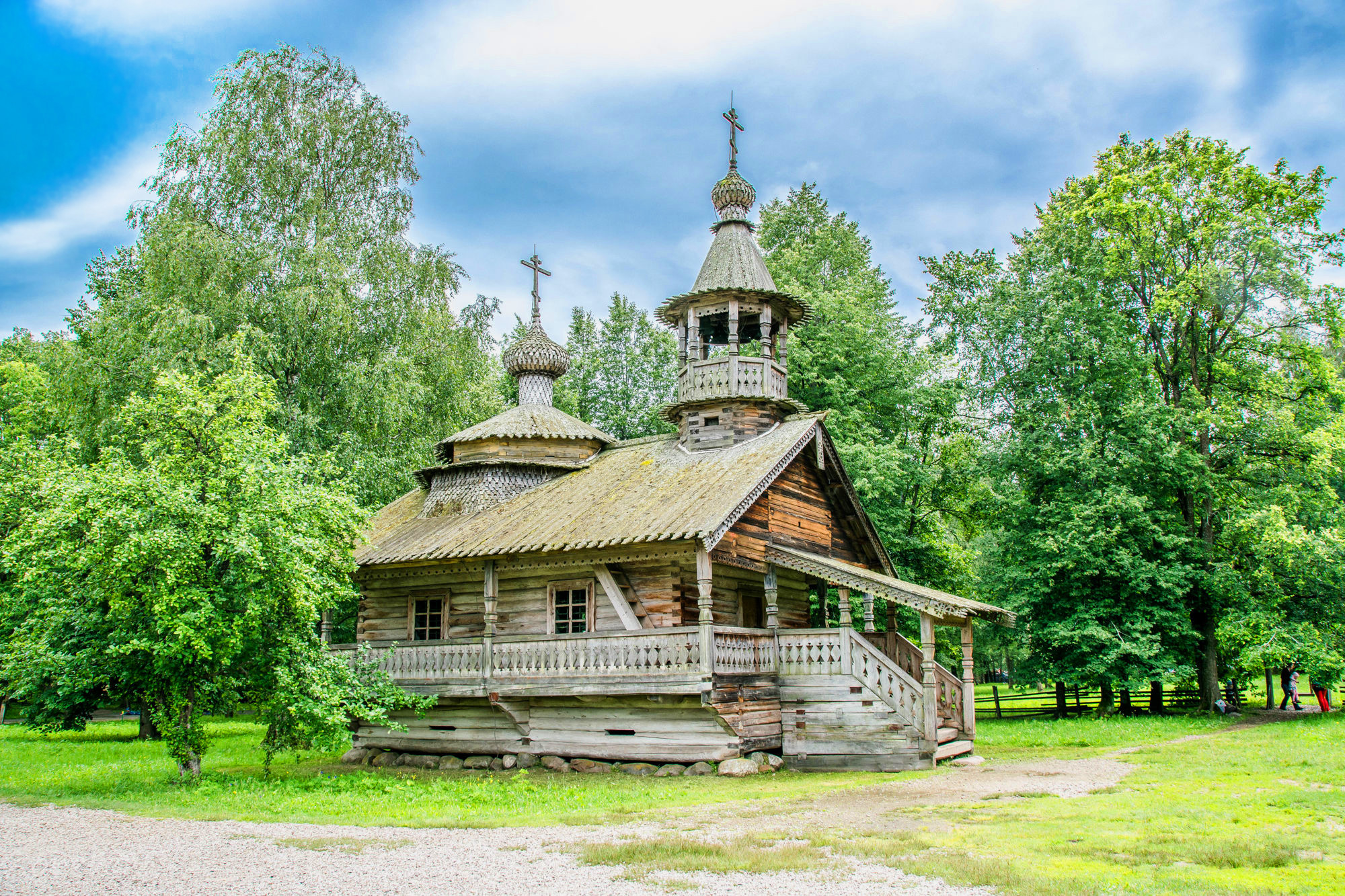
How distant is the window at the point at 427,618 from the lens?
22.2 metres

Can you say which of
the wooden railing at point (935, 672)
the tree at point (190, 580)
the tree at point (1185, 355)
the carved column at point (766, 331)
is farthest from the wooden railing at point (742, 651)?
the tree at point (1185, 355)

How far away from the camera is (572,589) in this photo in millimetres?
20234

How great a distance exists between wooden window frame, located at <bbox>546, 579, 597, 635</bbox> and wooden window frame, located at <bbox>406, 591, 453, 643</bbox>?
9.72ft

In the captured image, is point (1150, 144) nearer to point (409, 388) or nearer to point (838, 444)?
point (838, 444)

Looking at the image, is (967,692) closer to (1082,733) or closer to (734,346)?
(1082,733)

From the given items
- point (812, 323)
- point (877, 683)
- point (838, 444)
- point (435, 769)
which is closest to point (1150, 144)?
point (812, 323)

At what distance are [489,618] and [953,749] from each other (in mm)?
9284

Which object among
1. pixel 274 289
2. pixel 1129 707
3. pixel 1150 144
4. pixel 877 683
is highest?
pixel 1150 144

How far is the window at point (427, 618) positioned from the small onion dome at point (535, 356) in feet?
23.2

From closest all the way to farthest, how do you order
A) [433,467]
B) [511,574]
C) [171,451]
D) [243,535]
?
1. [243,535]
2. [171,451]
3. [511,574]
4. [433,467]

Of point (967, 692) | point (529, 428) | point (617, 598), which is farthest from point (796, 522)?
point (529, 428)

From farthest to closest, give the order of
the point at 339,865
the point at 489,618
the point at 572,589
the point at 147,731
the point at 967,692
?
the point at 147,731 < the point at 572,589 < the point at 489,618 < the point at 967,692 < the point at 339,865

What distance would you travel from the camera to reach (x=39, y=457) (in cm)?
2150

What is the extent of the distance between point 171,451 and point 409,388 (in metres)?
10.9
